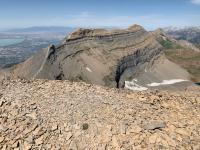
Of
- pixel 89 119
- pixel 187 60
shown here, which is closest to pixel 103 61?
pixel 89 119

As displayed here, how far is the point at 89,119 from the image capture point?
16469 millimetres

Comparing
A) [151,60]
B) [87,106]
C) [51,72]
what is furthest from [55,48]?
[151,60]

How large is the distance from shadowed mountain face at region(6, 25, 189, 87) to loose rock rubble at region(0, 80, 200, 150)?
12.9m

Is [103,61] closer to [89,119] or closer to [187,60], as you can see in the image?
[89,119]

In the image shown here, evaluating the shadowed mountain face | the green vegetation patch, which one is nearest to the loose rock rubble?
the shadowed mountain face

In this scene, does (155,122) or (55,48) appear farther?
(55,48)

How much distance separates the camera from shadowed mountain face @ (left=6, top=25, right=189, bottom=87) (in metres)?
34.4

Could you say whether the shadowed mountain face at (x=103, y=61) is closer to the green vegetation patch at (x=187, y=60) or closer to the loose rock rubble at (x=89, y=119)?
the loose rock rubble at (x=89, y=119)

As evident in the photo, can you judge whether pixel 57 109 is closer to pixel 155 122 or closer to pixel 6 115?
pixel 6 115

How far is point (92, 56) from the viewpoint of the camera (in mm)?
43094

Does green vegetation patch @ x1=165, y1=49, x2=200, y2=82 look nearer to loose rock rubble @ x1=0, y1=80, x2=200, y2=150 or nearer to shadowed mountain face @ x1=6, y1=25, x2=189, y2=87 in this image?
shadowed mountain face @ x1=6, y1=25, x2=189, y2=87

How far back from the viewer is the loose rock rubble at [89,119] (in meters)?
14.9

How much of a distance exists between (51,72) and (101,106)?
651 inches

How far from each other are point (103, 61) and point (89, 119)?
27688 mm
